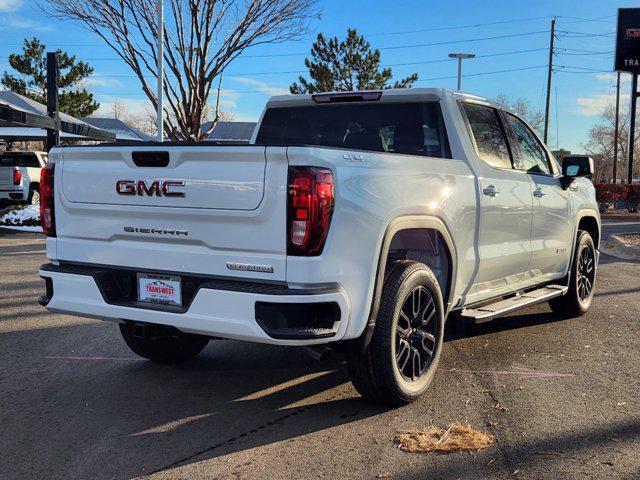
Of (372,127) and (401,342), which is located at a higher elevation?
(372,127)

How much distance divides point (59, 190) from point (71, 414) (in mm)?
1372

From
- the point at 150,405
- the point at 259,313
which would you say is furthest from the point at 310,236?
the point at 150,405

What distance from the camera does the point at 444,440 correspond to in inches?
133

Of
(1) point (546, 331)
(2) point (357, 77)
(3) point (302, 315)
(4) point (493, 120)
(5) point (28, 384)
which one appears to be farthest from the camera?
(2) point (357, 77)

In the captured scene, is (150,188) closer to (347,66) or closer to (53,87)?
(53,87)

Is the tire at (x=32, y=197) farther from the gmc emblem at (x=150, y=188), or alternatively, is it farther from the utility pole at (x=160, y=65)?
the gmc emblem at (x=150, y=188)

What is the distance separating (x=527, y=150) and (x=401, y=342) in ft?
8.91

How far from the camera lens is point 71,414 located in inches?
149

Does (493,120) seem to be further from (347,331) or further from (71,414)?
(71,414)

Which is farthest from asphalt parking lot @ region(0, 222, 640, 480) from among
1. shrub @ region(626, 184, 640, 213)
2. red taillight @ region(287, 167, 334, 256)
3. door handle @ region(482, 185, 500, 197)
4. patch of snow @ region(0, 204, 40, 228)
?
shrub @ region(626, 184, 640, 213)

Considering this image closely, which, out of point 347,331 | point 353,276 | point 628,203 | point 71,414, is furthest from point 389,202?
point 628,203

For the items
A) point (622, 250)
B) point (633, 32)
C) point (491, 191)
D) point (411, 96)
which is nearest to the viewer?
point (491, 191)

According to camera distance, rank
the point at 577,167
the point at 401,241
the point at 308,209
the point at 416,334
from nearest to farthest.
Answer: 1. the point at 308,209
2. the point at 416,334
3. the point at 401,241
4. the point at 577,167

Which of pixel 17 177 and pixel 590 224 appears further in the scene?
pixel 17 177
